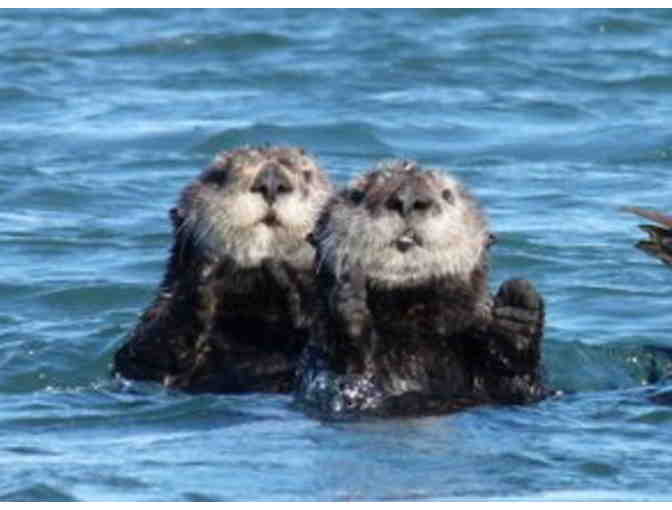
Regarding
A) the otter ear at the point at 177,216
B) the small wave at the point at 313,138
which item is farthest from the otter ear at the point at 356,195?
the small wave at the point at 313,138

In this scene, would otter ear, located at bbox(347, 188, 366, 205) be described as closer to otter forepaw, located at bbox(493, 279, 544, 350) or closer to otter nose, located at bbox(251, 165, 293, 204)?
otter forepaw, located at bbox(493, 279, 544, 350)

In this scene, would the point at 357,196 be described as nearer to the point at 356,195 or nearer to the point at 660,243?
the point at 356,195

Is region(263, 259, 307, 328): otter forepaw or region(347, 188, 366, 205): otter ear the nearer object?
region(347, 188, 366, 205): otter ear

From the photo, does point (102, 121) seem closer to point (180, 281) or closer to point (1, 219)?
point (1, 219)

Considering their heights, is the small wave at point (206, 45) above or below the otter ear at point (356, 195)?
above

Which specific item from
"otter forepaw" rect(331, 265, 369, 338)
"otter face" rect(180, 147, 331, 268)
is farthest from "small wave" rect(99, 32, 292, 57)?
"otter forepaw" rect(331, 265, 369, 338)

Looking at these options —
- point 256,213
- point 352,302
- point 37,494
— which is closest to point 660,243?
point 352,302

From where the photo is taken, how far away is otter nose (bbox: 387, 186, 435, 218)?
339 inches

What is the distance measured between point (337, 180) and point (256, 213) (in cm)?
602

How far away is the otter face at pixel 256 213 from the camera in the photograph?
384 inches

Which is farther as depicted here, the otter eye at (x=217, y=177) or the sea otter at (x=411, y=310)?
the otter eye at (x=217, y=177)

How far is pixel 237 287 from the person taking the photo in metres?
9.87

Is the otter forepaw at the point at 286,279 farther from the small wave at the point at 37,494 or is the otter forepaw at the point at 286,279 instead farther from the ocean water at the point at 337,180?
the small wave at the point at 37,494

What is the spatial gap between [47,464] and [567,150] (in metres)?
9.84
